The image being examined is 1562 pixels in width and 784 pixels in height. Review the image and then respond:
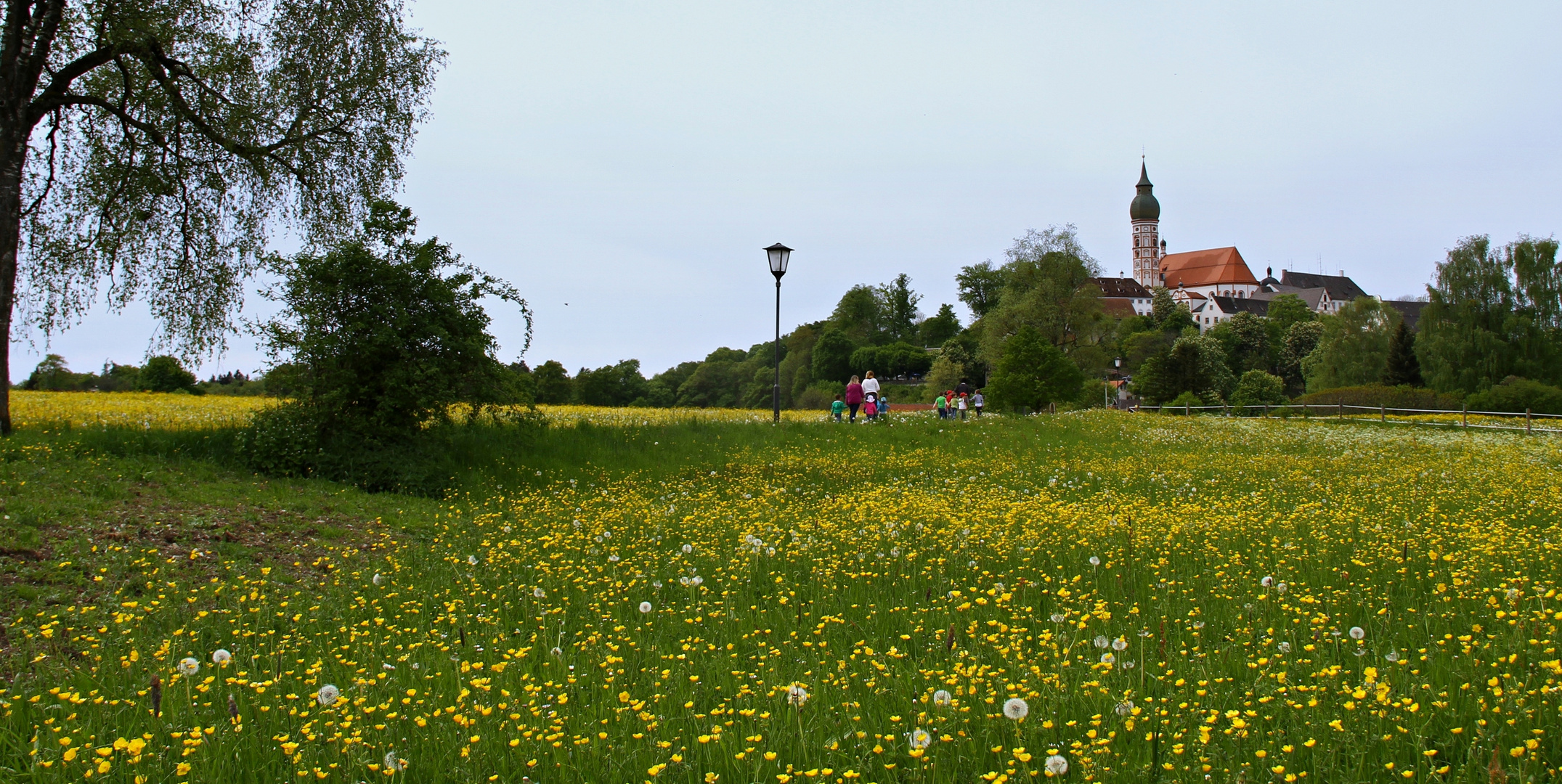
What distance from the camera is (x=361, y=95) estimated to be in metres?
14.7

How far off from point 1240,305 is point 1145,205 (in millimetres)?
32467

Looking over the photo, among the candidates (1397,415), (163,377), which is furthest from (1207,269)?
(163,377)

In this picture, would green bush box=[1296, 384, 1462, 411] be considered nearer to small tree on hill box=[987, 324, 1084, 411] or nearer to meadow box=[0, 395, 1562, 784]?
small tree on hill box=[987, 324, 1084, 411]

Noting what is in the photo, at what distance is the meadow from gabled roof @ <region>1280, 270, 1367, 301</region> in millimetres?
191437

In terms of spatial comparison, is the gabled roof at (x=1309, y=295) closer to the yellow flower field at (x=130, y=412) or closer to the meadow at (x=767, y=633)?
the yellow flower field at (x=130, y=412)

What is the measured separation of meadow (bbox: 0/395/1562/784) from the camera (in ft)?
11.1

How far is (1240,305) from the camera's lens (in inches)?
6088

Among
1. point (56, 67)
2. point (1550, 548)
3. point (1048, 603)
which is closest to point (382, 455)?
point (56, 67)

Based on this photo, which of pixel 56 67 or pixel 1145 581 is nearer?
pixel 1145 581

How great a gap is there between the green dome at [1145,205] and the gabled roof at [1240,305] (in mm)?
26072

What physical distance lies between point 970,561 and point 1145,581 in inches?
50.6

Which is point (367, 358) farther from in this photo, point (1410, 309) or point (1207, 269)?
point (1207, 269)

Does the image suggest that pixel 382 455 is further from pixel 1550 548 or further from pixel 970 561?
pixel 1550 548

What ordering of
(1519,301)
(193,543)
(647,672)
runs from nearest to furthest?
(647,672)
(193,543)
(1519,301)
